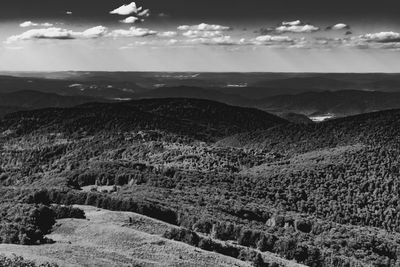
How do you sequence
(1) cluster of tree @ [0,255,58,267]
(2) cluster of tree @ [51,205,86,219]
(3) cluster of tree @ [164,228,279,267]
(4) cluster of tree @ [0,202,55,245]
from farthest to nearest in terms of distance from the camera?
1. (2) cluster of tree @ [51,205,86,219]
2. (3) cluster of tree @ [164,228,279,267]
3. (4) cluster of tree @ [0,202,55,245]
4. (1) cluster of tree @ [0,255,58,267]

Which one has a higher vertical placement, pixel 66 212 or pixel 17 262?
pixel 17 262

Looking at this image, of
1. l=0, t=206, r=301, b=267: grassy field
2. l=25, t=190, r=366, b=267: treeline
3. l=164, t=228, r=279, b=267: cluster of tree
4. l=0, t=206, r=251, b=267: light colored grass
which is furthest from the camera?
l=25, t=190, r=366, b=267: treeline

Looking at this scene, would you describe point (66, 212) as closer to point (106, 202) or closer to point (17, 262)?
point (106, 202)

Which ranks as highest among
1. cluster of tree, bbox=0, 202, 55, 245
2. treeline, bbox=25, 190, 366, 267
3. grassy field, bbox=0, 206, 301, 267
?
cluster of tree, bbox=0, 202, 55, 245

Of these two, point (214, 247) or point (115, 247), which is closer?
point (115, 247)

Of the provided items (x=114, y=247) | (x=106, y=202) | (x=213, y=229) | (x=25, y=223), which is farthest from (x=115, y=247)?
(x=106, y=202)

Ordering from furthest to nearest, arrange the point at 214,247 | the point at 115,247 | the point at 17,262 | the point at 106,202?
the point at 106,202, the point at 214,247, the point at 115,247, the point at 17,262

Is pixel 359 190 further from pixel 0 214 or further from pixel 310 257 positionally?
pixel 0 214

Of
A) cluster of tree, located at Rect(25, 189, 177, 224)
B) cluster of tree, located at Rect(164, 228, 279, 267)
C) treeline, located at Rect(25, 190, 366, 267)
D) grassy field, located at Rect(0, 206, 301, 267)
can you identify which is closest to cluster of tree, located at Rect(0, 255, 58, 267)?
grassy field, located at Rect(0, 206, 301, 267)

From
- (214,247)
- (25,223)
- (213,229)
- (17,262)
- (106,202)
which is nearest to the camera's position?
(17,262)

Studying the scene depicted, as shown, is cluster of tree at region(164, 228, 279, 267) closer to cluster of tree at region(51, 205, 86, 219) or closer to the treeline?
the treeline

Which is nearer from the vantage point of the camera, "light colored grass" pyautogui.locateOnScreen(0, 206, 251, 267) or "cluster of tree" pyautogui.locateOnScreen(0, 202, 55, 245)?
"light colored grass" pyautogui.locateOnScreen(0, 206, 251, 267)
